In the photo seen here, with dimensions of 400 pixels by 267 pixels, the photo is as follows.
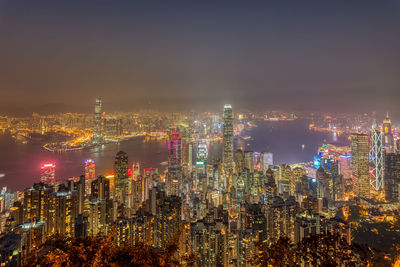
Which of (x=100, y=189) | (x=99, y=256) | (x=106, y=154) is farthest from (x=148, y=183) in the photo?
(x=99, y=256)

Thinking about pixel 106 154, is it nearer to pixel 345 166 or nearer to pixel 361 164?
pixel 361 164

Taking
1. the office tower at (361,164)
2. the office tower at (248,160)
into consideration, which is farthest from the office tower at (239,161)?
the office tower at (361,164)

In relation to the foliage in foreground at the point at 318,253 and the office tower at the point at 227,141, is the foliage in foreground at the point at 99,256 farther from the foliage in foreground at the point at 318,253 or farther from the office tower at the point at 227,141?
the office tower at the point at 227,141

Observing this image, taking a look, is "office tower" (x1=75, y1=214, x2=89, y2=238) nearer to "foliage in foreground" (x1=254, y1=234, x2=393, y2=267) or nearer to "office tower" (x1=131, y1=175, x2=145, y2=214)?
"office tower" (x1=131, y1=175, x2=145, y2=214)

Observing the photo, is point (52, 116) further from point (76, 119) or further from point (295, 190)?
point (295, 190)

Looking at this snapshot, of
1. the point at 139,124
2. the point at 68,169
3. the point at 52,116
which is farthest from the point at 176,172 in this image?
the point at 139,124

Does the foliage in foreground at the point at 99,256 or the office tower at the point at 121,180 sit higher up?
the foliage in foreground at the point at 99,256
